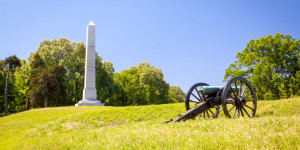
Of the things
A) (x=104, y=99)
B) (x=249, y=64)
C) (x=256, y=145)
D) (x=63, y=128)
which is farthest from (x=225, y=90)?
(x=104, y=99)

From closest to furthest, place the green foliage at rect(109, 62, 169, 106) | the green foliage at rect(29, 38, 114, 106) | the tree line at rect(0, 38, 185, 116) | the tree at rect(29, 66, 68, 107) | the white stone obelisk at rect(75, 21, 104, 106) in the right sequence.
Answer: the white stone obelisk at rect(75, 21, 104, 106), the tree at rect(29, 66, 68, 107), the tree line at rect(0, 38, 185, 116), the green foliage at rect(29, 38, 114, 106), the green foliage at rect(109, 62, 169, 106)

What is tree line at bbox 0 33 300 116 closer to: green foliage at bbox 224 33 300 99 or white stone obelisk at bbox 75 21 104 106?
green foliage at bbox 224 33 300 99

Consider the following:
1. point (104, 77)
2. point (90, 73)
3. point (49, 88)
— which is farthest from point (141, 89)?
point (49, 88)

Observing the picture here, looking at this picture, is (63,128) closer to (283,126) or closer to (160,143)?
(160,143)

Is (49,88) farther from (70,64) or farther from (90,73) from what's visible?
(90,73)

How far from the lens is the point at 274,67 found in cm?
3253

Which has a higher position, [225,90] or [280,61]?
[280,61]

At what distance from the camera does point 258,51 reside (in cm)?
3472

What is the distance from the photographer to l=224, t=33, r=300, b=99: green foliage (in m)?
31.1

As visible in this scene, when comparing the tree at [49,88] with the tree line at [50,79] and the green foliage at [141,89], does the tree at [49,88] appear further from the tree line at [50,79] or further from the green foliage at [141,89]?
the green foliage at [141,89]

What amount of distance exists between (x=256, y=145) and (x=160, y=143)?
7.36ft

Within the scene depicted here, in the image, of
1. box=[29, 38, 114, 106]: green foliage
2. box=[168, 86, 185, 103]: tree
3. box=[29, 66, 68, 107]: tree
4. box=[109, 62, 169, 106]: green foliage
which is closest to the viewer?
box=[29, 66, 68, 107]: tree

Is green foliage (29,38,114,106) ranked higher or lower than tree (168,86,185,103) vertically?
higher

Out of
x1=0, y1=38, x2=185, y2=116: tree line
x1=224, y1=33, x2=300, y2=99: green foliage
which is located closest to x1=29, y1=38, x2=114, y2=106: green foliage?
x1=0, y1=38, x2=185, y2=116: tree line
